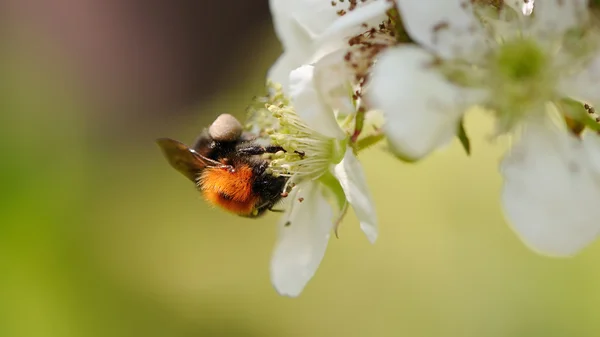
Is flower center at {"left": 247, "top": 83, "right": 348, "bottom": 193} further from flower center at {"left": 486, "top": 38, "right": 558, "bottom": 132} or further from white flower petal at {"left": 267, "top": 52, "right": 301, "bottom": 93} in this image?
flower center at {"left": 486, "top": 38, "right": 558, "bottom": 132}

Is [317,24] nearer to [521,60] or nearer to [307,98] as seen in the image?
[307,98]

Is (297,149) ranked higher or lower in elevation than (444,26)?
lower

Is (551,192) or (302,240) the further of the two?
(302,240)

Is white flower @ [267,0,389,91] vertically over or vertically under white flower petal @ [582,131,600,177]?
over

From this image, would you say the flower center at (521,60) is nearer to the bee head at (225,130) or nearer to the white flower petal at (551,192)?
the white flower petal at (551,192)

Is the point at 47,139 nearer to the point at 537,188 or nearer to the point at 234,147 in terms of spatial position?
the point at 234,147

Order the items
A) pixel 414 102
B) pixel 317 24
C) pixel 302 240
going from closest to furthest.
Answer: pixel 414 102 → pixel 317 24 → pixel 302 240

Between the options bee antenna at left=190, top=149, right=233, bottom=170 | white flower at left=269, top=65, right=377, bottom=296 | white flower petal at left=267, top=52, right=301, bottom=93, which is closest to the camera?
white flower at left=269, top=65, right=377, bottom=296

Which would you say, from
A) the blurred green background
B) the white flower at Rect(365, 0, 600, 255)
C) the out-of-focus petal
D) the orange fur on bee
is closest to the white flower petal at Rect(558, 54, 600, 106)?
the white flower at Rect(365, 0, 600, 255)

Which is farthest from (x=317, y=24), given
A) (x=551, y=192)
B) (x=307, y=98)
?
(x=551, y=192)
